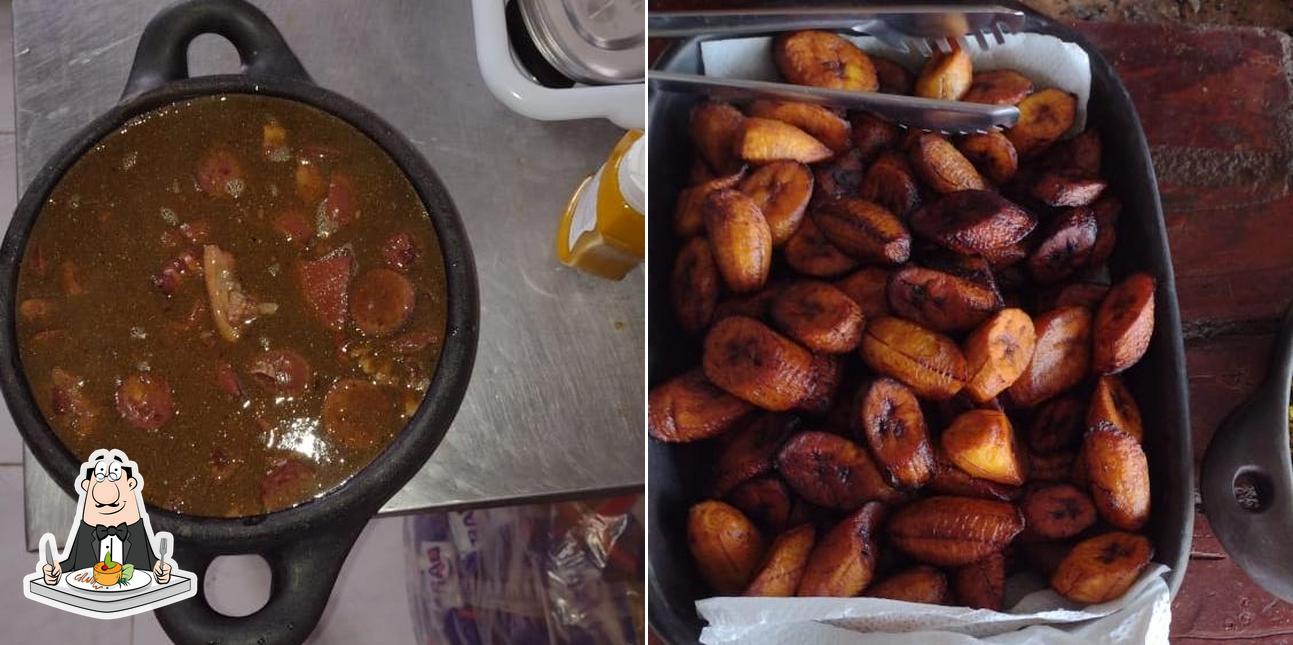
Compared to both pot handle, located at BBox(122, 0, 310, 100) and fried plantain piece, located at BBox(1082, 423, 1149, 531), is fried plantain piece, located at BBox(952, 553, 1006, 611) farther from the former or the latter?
pot handle, located at BBox(122, 0, 310, 100)

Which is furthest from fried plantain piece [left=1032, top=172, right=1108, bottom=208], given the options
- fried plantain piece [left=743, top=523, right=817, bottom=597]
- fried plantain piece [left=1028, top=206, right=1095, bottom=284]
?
fried plantain piece [left=743, top=523, right=817, bottom=597]

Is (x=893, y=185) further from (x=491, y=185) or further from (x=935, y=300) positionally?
(x=491, y=185)

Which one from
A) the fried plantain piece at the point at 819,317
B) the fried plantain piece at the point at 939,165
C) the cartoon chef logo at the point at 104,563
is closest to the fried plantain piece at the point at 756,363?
the fried plantain piece at the point at 819,317

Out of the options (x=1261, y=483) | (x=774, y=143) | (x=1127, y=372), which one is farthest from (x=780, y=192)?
(x=1261, y=483)

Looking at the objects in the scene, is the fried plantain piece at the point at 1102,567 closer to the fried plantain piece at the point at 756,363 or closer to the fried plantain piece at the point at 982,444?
the fried plantain piece at the point at 982,444

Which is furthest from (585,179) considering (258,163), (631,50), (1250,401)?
(1250,401)

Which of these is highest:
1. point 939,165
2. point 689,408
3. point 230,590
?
point 939,165
